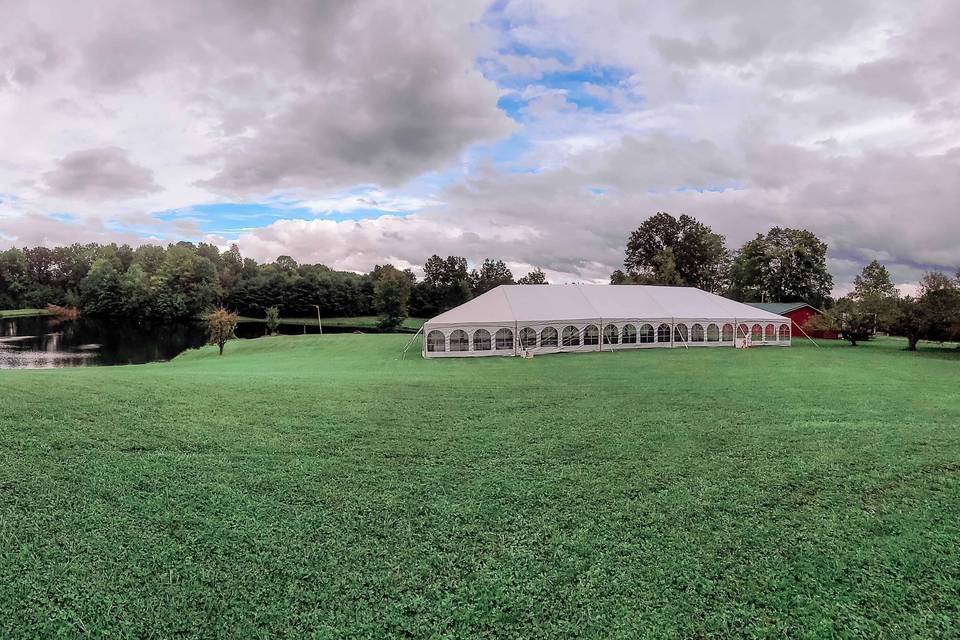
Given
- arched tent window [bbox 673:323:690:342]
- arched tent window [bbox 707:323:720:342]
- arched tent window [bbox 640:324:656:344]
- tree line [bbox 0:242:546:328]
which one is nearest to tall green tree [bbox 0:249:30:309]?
tree line [bbox 0:242:546:328]

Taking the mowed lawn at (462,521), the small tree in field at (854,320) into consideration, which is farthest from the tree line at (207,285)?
the mowed lawn at (462,521)

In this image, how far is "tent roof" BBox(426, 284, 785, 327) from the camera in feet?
62.8

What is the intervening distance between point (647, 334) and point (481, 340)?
7.79 meters

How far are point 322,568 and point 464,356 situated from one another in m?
15.4

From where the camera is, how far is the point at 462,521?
3.60 m

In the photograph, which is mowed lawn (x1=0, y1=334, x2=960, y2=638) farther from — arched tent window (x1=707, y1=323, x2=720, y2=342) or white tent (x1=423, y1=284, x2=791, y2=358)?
arched tent window (x1=707, y1=323, x2=720, y2=342)

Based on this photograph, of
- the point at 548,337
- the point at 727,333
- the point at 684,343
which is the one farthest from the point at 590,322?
the point at 727,333

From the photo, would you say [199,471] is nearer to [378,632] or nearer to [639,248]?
[378,632]

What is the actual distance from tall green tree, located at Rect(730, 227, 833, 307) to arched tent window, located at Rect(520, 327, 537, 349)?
29902mm

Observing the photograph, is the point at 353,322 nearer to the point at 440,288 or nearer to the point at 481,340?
the point at 440,288

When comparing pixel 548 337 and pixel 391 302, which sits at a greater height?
pixel 391 302

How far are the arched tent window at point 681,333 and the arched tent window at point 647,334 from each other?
1.12 meters

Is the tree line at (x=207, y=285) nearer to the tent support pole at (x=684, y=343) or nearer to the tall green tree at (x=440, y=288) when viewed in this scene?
the tall green tree at (x=440, y=288)

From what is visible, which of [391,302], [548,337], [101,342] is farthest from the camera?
[391,302]
